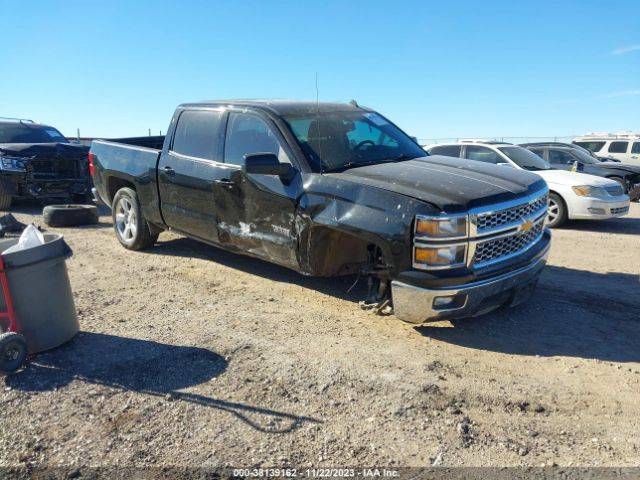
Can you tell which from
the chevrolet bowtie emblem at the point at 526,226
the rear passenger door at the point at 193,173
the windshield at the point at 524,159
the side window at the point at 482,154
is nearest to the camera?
the chevrolet bowtie emblem at the point at 526,226

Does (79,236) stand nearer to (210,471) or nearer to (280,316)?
(280,316)

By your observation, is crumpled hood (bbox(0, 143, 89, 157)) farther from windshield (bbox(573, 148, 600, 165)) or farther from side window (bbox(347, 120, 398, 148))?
windshield (bbox(573, 148, 600, 165))

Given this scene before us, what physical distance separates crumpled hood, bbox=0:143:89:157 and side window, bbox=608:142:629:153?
1823 cm

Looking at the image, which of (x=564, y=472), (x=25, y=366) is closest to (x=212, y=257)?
(x=25, y=366)

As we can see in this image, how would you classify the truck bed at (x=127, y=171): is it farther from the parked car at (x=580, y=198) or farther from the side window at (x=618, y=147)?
the side window at (x=618, y=147)

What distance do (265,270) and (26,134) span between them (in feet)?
26.2

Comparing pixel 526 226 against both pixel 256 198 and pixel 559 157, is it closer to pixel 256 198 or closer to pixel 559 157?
pixel 256 198

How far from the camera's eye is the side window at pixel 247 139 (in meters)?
4.98

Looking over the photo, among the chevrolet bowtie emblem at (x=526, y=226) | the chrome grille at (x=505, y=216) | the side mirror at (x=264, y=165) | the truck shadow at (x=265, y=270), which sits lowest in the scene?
the truck shadow at (x=265, y=270)

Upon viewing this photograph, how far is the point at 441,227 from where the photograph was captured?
3711 millimetres

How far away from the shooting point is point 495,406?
10.6 feet

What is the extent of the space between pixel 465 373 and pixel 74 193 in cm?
953

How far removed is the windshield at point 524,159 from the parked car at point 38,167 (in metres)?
8.63

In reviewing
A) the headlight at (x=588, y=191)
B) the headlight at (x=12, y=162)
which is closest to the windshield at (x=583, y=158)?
the headlight at (x=588, y=191)
